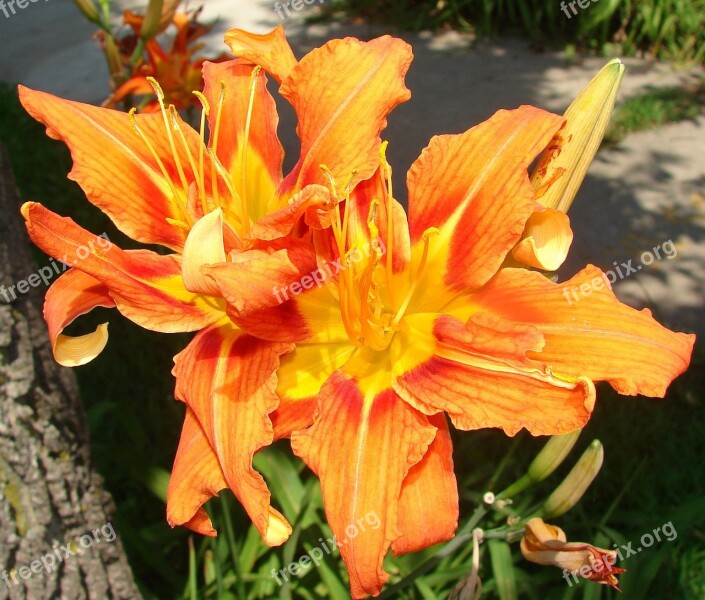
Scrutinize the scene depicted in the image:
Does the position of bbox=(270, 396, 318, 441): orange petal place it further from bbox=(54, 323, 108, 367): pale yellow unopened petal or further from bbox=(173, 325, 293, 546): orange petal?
bbox=(54, 323, 108, 367): pale yellow unopened petal

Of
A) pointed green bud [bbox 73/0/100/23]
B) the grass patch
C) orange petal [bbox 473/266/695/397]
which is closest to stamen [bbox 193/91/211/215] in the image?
orange petal [bbox 473/266/695/397]

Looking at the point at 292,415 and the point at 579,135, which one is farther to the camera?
the point at 579,135

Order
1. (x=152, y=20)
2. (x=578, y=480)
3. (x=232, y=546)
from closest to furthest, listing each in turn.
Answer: (x=578, y=480)
(x=232, y=546)
(x=152, y=20)

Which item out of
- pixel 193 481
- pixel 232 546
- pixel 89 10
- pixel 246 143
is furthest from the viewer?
pixel 89 10

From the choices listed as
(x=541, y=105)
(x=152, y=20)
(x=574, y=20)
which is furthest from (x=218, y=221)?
(x=574, y=20)

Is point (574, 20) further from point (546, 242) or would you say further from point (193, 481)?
point (193, 481)

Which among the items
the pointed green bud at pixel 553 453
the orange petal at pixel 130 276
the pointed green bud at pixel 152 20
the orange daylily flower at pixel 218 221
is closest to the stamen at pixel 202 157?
the orange daylily flower at pixel 218 221
